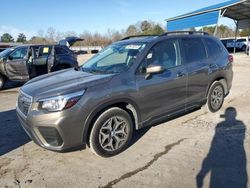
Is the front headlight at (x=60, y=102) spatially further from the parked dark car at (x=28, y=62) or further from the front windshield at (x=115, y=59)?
the parked dark car at (x=28, y=62)

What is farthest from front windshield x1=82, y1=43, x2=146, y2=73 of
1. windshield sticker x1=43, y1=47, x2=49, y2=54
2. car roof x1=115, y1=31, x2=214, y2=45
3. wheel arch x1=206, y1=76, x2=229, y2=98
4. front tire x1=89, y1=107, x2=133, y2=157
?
windshield sticker x1=43, y1=47, x2=49, y2=54

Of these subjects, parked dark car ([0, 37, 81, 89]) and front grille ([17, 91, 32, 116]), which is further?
parked dark car ([0, 37, 81, 89])

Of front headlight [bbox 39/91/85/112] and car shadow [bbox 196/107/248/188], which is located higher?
front headlight [bbox 39/91/85/112]

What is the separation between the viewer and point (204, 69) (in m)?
5.64

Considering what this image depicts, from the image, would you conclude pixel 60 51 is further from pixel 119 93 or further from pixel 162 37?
pixel 119 93

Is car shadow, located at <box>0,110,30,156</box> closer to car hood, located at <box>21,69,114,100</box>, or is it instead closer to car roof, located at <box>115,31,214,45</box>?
car hood, located at <box>21,69,114,100</box>

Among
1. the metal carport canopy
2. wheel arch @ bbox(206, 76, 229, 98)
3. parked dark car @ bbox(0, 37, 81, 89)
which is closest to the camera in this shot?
wheel arch @ bbox(206, 76, 229, 98)

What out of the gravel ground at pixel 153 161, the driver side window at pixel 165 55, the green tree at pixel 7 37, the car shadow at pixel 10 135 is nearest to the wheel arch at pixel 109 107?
the gravel ground at pixel 153 161

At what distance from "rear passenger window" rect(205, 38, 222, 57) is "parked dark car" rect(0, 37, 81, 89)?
711 centimetres

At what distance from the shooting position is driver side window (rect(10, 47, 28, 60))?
11.2 meters

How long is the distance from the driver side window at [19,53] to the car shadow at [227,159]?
8.53 m

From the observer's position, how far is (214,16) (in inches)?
1027

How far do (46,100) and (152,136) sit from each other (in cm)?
210

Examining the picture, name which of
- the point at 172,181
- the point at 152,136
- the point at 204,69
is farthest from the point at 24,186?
the point at 204,69
